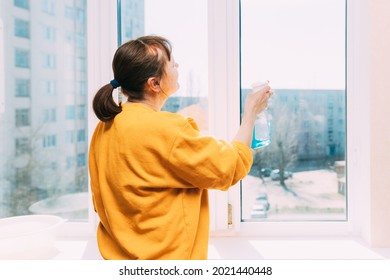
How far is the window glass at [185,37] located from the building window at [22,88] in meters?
0.51

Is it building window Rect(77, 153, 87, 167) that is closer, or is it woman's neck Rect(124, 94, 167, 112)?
woman's neck Rect(124, 94, 167, 112)

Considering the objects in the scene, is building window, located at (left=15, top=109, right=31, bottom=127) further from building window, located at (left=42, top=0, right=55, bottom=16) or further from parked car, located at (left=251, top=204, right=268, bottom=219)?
parked car, located at (left=251, top=204, right=268, bottom=219)

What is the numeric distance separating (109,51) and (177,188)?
0.90 meters

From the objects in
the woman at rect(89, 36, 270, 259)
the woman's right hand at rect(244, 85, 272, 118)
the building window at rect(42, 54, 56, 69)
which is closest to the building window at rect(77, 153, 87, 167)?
the building window at rect(42, 54, 56, 69)

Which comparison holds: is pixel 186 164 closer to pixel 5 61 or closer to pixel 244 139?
pixel 244 139

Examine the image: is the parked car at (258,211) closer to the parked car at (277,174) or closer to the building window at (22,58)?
the parked car at (277,174)

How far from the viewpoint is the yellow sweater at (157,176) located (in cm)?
80

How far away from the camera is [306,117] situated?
1604mm

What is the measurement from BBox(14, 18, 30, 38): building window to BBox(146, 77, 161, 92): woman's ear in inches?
38.3

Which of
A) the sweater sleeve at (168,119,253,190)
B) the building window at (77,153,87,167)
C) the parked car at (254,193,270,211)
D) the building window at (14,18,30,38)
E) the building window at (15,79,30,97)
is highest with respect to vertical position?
the building window at (14,18,30,38)

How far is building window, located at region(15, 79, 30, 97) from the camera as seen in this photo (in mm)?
1592

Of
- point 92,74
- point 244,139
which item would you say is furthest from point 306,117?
point 92,74

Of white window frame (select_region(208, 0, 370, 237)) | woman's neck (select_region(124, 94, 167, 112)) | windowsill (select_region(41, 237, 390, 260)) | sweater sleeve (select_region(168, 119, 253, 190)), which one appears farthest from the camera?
white window frame (select_region(208, 0, 370, 237))

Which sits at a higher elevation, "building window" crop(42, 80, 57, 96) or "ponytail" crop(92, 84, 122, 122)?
"building window" crop(42, 80, 57, 96)
